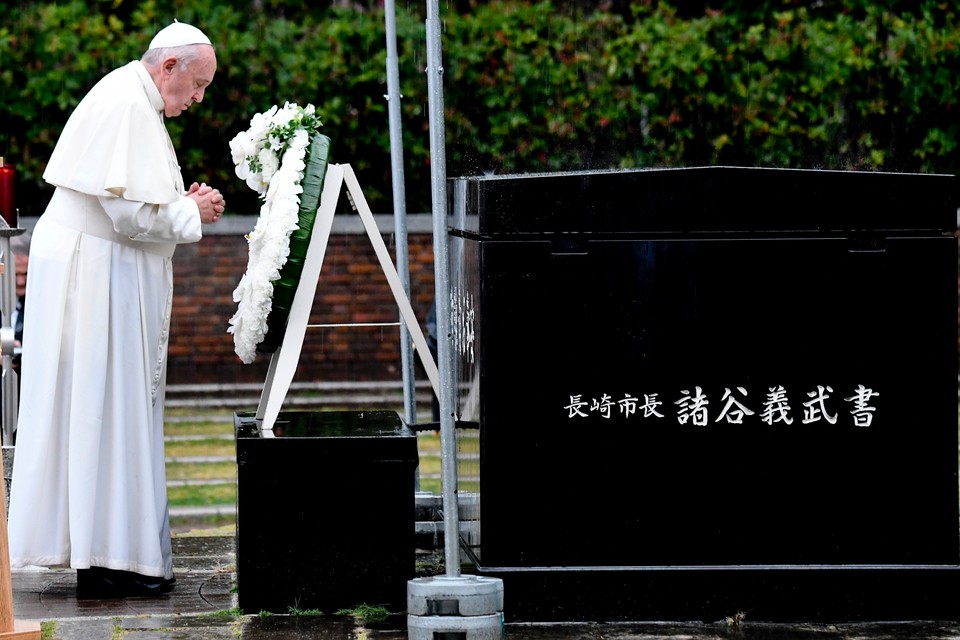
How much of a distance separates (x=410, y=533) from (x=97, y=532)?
1199 mm

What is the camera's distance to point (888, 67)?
14.0 metres

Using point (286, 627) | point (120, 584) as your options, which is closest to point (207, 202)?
point (120, 584)

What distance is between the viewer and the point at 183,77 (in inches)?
221

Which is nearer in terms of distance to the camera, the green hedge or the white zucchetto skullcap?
the white zucchetto skullcap

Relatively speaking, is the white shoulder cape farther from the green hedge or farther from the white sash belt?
the green hedge

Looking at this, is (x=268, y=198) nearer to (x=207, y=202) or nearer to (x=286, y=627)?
(x=207, y=202)

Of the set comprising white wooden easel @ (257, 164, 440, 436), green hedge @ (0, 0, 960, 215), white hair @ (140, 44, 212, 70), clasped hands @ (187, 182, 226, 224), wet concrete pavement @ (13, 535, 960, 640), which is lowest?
wet concrete pavement @ (13, 535, 960, 640)

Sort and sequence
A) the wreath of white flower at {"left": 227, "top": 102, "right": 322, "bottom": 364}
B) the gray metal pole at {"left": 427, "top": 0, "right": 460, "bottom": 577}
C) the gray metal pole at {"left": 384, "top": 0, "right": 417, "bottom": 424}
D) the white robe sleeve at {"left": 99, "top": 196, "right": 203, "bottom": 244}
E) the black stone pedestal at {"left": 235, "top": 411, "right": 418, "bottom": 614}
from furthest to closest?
1. the gray metal pole at {"left": 384, "top": 0, "right": 417, "bottom": 424}
2. the white robe sleeve at {"left": 99, "top": 196, "right": 203, "bottom": 244}
3. the wreath of white flower at {"left": 227, "top": 102, "right": 322, "bottom": 364}
4. the black stone pedestal at {"left": 235, "top": 411, "right": 418, "bottom": 614}
5. the gray metal pole at {"left": 427, "top": 0, "right": 460, "bottom": 577}

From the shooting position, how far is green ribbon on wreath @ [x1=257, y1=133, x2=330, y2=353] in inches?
202

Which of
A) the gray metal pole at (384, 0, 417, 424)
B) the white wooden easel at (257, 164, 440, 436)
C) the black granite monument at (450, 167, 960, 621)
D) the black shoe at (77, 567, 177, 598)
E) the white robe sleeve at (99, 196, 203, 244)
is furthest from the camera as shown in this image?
the gray metal pole at (384, 0, 417, 424)

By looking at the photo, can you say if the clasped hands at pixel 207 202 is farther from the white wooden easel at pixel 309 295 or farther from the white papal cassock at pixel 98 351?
the white wooden easel at pixel 309 295

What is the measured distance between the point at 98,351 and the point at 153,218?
1.70ft

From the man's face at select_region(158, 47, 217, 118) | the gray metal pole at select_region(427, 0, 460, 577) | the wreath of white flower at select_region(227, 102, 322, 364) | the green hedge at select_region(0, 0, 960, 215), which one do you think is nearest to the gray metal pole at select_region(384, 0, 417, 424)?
the man's face at select_region(158, 47, 217, 118)

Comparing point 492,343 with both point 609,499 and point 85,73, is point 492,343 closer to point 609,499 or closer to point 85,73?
point 609,499
